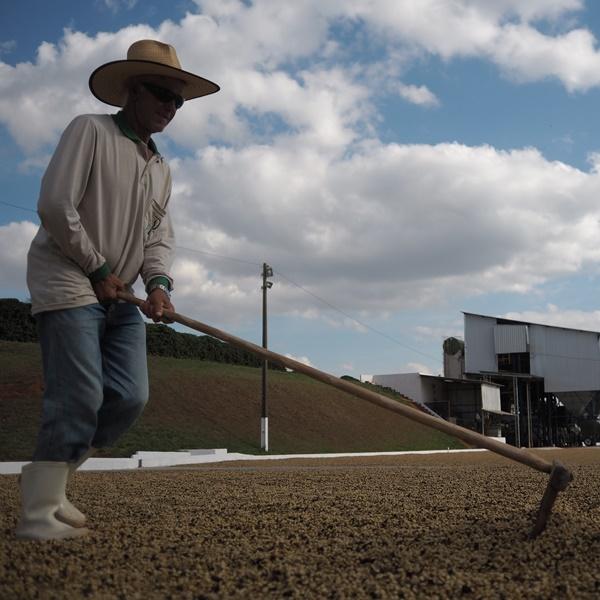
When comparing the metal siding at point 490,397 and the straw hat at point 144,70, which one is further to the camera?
the metal siding at point 490,397

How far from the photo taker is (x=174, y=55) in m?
3.41

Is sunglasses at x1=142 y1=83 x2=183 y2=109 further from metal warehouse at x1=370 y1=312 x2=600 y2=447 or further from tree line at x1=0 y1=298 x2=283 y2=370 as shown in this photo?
metal warehouse at x1=370 y1=312 x2=600 y2=447

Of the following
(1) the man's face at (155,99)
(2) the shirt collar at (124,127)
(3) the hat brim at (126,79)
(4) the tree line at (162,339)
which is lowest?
(2) the shirt collar at (124,127)

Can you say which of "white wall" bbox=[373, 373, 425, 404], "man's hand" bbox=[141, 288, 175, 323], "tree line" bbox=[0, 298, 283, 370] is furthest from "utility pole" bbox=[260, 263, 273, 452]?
Result: "man's hand" bbox=[141, 288, 175, 323]

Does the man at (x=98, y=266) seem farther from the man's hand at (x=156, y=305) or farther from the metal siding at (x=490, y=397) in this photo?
the metal siding at (x=490, y=397)

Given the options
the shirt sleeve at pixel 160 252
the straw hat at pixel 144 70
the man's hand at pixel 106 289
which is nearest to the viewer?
the man's hand at pixel 106 289

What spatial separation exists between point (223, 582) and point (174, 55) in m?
2.36

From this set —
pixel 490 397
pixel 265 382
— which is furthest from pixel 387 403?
pixel 490 397

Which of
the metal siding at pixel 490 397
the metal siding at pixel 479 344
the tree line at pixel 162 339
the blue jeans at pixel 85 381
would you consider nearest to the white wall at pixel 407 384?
the metal siding at pixel 479 344

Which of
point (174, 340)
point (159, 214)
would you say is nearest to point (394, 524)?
point (159, 214)

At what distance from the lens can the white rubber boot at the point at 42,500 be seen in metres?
2.96

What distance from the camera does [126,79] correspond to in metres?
3.44

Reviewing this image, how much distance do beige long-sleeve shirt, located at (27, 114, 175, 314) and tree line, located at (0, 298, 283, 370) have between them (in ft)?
82.5

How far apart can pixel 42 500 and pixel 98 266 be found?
1.01 meters
